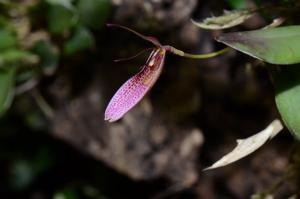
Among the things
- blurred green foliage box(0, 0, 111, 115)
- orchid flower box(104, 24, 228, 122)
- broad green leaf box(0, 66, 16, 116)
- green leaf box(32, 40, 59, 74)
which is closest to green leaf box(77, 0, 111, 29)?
blurred green foliage box(0, 0, 111, 115)

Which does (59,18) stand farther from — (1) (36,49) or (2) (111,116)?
(2) (111,116)

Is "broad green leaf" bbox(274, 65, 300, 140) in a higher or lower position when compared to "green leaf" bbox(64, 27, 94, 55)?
lower

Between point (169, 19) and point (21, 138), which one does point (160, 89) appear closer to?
point (169, 19)

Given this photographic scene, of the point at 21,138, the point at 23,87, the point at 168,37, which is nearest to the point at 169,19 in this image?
the point at 168,37

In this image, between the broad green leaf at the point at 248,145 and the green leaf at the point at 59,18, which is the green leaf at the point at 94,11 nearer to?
the green leaf at the point at 59,18

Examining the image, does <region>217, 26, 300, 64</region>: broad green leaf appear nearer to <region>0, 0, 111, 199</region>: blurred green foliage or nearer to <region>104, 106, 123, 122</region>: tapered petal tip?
<region>104, 106, 123, 122</region>: tapered petal tip

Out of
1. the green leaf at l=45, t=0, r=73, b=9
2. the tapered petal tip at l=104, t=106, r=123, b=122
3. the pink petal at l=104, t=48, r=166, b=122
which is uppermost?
the green leaf at l=45, t=0, r=73, b=9
